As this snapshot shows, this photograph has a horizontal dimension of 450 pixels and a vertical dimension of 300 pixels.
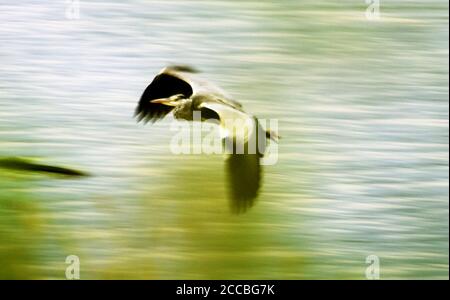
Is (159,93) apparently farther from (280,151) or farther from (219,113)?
(280,151)

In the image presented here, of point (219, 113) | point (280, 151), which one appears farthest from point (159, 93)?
point (280, 151)

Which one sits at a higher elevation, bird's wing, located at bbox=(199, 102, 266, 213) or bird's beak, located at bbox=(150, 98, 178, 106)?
bird's beak, located at bbox=(150, 98, 178, 106)

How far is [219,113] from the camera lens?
1.65 metres

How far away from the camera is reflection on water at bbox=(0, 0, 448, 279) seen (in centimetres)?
167

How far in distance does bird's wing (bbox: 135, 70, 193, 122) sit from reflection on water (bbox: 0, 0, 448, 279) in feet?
0.08

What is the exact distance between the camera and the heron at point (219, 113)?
165 cm

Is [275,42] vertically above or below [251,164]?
above

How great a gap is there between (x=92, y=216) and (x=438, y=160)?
3.05ft

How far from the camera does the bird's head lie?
167 centimetres

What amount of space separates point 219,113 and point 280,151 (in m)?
0.19

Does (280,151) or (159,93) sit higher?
(159,93)

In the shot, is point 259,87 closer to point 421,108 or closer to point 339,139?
point 339,139

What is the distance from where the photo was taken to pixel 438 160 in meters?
1.67
